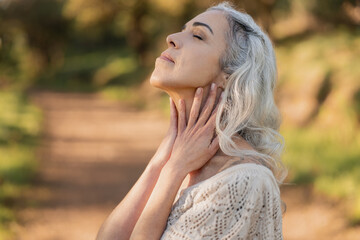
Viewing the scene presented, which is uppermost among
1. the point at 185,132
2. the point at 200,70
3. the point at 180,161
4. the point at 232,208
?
the point at 200,70

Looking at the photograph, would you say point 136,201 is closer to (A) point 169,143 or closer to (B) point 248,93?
(A) point 169,143

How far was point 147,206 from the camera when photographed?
2.23 meters

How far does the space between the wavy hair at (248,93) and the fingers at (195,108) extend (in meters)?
0.10

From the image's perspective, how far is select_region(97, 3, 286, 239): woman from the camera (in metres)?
2.09

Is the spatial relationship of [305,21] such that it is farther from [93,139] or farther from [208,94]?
[208,94]

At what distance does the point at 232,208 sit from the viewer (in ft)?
6.82

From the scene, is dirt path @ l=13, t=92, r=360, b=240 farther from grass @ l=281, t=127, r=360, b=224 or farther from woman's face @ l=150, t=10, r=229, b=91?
woman's face @ l=150, t=10, r=229, b=91

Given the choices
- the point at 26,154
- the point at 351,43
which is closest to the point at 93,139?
the point at 26,154

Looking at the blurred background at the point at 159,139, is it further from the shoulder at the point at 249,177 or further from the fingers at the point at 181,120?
the shoulder at the point at 249,177

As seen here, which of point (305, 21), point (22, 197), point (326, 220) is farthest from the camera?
point (305, 21)

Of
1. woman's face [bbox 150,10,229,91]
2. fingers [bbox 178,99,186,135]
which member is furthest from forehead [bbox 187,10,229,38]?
fingers [bbox 178,99,186,135]

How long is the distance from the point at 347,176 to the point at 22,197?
Answer: 4916mm

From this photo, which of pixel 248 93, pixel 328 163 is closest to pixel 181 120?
pixel 248 93

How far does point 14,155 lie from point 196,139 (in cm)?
854
